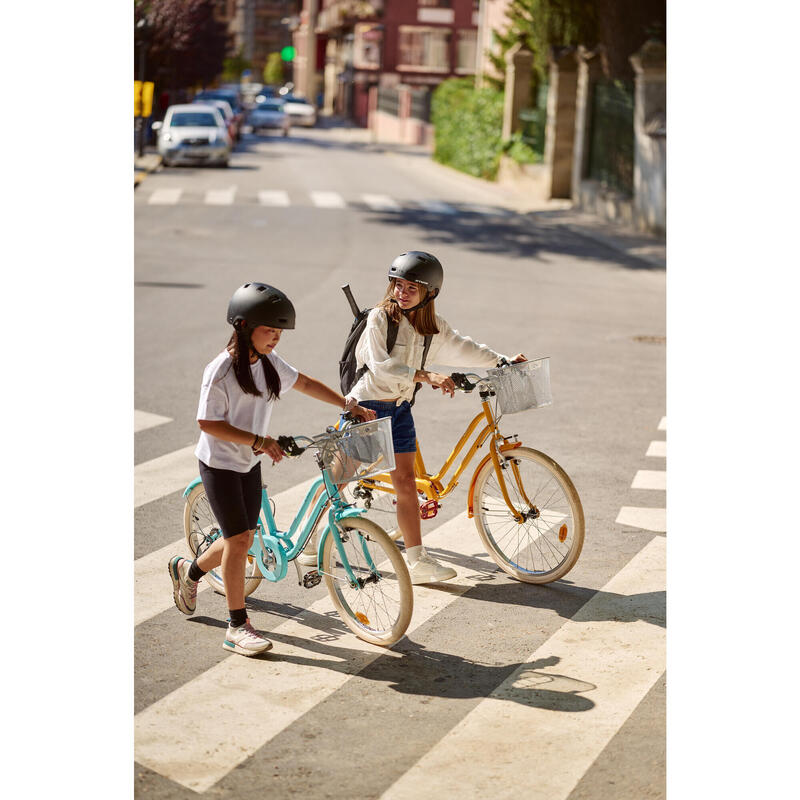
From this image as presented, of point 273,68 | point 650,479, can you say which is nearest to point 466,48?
point 273,68

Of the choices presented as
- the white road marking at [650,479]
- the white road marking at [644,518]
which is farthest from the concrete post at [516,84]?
the white road marking at [644,518]

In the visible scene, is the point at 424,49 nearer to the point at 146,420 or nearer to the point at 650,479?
the point at 146,420

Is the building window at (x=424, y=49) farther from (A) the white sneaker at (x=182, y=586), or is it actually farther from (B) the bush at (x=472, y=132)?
(A) the white sneaker at (x=182, y=586)

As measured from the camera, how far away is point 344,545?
238 inches

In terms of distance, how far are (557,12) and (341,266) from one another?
12.5 m

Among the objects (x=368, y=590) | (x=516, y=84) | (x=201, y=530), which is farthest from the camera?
(x=516, y=84)

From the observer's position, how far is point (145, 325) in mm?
14383

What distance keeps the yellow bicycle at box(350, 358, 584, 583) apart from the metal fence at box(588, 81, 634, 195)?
69.1 feet

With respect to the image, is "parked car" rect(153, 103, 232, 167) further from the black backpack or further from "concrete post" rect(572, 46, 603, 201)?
the black backpack

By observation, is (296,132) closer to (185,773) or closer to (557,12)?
(557,12)

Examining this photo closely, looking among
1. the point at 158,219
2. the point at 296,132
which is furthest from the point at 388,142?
the point at 158,219

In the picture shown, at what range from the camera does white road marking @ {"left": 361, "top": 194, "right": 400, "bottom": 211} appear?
1061 inches

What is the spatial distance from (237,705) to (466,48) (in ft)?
238
